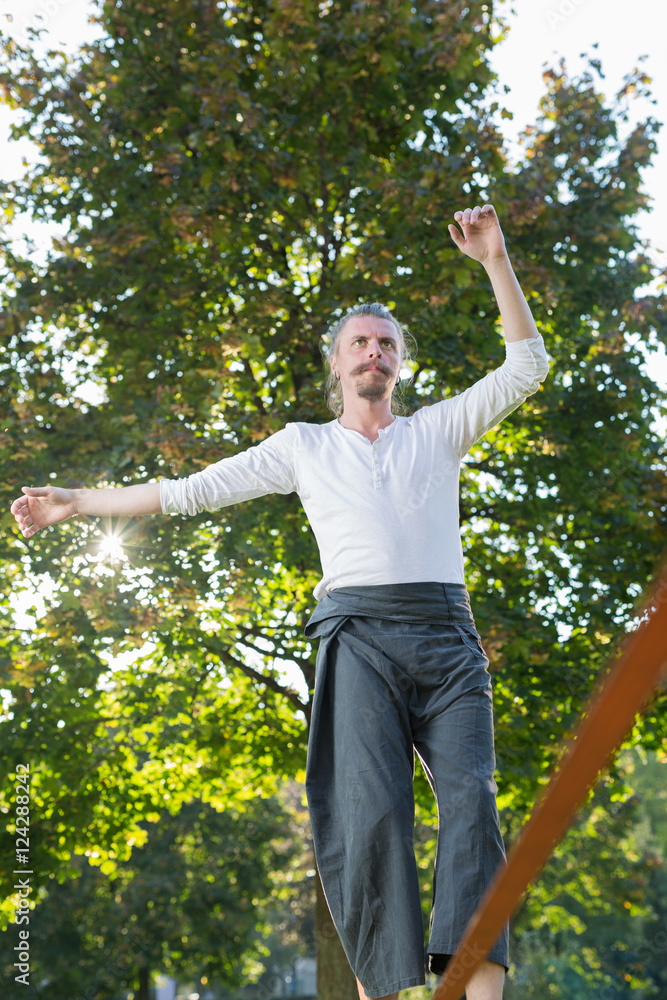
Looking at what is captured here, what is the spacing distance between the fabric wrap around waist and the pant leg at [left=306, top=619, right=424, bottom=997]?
55mm

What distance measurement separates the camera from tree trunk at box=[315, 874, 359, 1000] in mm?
6840

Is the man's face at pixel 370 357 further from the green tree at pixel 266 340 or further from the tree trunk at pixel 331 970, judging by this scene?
the tree trunk at pixel 331 970

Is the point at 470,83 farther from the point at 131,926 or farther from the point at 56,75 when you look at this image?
the point at 131,926

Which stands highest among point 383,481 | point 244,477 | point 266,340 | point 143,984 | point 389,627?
point 266,340

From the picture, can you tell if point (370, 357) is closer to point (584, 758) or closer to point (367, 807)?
point (367, 807)

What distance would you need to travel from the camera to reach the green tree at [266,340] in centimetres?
632

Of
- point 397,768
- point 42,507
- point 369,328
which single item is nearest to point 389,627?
point 397,768

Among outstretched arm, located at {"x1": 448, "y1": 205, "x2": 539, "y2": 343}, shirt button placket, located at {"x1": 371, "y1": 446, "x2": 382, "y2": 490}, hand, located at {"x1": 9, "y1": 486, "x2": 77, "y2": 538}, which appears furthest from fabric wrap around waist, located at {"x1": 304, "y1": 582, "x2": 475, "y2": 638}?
hand, located at {"x1": 9, "y1": 486, "x2": 77, "y2": 538}

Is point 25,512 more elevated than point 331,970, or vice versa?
point 25,512

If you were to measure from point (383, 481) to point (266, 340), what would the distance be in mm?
4706

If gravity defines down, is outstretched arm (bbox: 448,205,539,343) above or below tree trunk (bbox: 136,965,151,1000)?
above

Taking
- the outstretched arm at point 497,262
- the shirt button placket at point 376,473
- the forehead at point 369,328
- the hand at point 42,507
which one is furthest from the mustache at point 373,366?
the hand at point 42,507

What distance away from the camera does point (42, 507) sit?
2.66m

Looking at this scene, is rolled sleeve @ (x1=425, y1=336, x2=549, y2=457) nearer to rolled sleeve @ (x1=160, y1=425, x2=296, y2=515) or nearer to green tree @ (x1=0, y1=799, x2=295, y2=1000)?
rolled sleeve @ (x1=160, y1=425, x2=296, y2=515)
